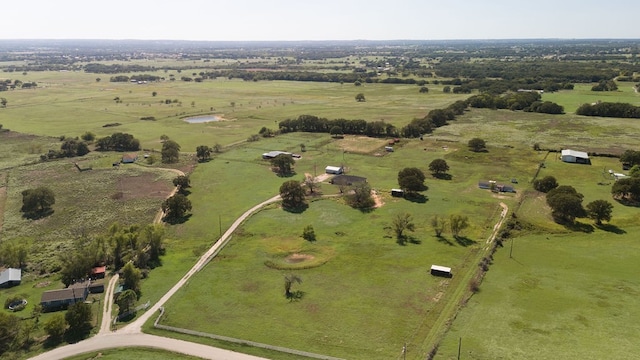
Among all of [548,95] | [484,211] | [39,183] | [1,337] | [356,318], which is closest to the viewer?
[1,337]

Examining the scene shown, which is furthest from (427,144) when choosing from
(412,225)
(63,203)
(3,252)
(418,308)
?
(3,252)

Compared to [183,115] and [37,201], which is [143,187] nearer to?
[37,201]

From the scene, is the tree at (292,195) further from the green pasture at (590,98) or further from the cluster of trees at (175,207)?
the green pasture at (590,98)

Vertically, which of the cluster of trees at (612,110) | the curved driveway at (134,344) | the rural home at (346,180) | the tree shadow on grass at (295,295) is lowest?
the curved driveway at (134,344)

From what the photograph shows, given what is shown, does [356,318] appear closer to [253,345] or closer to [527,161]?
Answer: [253,345]

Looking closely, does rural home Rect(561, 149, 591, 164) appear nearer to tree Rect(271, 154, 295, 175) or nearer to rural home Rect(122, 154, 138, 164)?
tree Rect(271, 154, 295, 175)

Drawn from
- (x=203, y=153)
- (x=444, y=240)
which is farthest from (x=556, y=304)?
(x=203, y=153)

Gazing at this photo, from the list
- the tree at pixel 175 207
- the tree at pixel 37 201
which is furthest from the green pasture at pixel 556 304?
the tree at pixel 37 201
